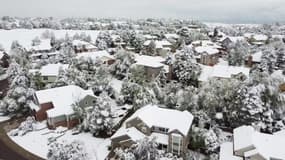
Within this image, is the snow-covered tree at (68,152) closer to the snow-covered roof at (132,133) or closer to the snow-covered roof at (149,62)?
the snow-covered roof at (132,133)

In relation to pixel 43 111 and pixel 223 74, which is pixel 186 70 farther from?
pixel 43 111

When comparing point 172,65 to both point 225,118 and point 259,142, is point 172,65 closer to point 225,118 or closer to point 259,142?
point 225,118

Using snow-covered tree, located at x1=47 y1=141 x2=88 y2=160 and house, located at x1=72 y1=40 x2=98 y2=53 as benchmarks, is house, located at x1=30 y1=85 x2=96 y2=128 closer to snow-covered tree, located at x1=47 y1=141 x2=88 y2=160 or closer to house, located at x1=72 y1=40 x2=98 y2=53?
snow-covered tree, located at x1=47 y1=141 x2=88 y2=160

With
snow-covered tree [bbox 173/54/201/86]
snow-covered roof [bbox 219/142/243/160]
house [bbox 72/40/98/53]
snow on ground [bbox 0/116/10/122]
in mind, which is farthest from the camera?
house [bbox 72/40/98/53]

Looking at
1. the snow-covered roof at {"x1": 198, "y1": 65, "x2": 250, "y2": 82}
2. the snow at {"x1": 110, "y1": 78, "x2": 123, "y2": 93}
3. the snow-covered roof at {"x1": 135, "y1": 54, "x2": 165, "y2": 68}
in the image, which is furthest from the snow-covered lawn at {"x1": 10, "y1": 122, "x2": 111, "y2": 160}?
the snow-covered roof at {"x1": 198, "y1": 65, "x2": 250, "y2": 82}

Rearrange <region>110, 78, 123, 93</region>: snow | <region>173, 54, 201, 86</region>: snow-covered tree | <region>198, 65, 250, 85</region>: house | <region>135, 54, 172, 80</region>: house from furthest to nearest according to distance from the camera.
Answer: <region>135, 54, 172, 80</region>: house → <region>173, 54, 201, 86</region>: snow-covered tree → <region>110, 78, 123, 93</region>: snow → <region>198, 65, 250, 85</region>: house

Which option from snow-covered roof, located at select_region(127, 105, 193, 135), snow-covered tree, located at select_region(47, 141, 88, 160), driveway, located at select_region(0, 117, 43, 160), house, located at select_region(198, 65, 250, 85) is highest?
snow-covered tree, located at select_region(47, 141, 88, 160)

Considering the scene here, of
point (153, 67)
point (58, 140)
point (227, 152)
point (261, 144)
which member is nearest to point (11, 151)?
point (58, 140)

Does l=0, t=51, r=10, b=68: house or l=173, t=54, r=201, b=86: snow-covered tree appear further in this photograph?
l=0, t=51, r=10, b=68: house
